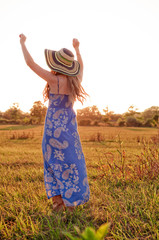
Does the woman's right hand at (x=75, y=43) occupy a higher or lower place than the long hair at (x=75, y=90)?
higher

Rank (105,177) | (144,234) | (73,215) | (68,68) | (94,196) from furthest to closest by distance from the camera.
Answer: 1. (105,177)
2. (94,196)
3. (68,68)
4. (73,215)
5. (144,234)

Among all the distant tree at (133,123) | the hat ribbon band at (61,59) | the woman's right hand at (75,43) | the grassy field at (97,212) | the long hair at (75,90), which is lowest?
the grassy field at (97,212)

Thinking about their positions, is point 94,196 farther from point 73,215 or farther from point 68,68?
point 68,68

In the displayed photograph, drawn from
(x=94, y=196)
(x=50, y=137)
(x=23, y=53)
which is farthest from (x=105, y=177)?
(x=23, y=53)

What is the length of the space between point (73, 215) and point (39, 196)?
2.57 feet

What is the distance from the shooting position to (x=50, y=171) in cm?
272

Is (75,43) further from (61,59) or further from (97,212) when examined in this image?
(97,212)

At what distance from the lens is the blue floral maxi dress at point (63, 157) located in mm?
2609

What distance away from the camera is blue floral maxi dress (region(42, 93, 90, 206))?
2609mm

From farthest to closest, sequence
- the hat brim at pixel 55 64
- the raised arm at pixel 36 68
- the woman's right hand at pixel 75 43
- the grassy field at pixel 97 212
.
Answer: the woman's right hand at pixel 75 43 → the hat brim at pixel 55 64 → the raised arm at pixel 36 68 → the grassy field at pixel 97 212

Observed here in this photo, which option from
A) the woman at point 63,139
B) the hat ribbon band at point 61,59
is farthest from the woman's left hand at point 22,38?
the hat ribbon band at point 61,59

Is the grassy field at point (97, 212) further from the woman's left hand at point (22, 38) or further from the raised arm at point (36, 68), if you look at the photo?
the woman's left hand at point (22, 38)

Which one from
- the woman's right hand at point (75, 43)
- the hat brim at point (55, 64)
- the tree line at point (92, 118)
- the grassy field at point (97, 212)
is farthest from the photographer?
the tree line at point (92, 118)

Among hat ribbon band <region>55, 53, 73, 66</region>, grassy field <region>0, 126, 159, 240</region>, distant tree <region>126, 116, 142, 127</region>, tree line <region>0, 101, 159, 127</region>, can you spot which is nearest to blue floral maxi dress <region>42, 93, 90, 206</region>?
grassy field <region>0, 126, 159, 240</region>
